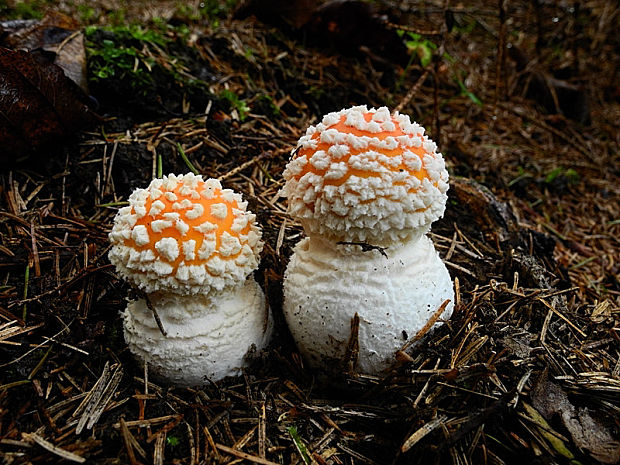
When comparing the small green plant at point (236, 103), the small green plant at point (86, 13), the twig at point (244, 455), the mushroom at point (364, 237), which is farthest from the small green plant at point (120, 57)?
the twig at point (244, 455)

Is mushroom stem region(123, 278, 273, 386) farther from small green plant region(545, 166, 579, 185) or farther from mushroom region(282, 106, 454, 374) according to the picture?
small green plant region(545, 166, 579, 185)

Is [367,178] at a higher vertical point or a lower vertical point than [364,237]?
higher

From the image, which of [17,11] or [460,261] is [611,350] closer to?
[460,261]

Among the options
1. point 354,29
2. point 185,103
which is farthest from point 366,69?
point 185,103

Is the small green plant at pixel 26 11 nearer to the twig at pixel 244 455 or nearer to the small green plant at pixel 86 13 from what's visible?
the small green plant at pixel 86 13

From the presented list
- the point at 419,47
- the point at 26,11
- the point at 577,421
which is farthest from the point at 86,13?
the point at 577,421

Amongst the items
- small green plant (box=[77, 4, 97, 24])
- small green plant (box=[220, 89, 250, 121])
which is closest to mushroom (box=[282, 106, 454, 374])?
small green plant (box=[220, 89, 250, 121])

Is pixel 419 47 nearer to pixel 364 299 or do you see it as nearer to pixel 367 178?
pixel 367 178
